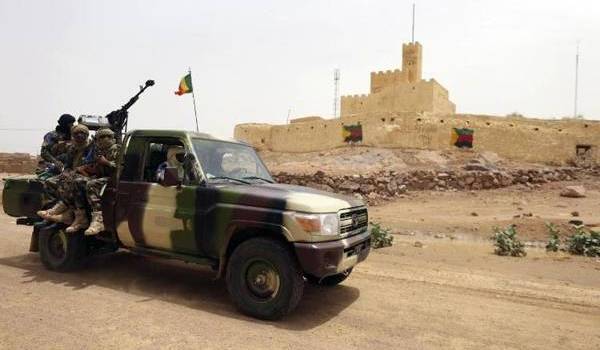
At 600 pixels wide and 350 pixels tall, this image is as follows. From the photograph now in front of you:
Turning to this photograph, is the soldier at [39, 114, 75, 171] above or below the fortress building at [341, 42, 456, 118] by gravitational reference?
below

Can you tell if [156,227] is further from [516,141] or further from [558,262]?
[516,141]

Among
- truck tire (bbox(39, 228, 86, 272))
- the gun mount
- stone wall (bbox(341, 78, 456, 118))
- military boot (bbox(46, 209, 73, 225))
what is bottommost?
truck tire (bbox(39, 228, 86, 272))

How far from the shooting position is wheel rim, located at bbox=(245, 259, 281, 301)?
15.2ft

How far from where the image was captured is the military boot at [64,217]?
6117mm

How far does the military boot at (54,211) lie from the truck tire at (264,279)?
9.43 ft

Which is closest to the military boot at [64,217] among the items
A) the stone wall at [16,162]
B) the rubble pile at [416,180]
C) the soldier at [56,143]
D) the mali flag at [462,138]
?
the soldier at [56,143]

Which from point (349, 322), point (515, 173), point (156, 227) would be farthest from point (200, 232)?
point (515, 173)

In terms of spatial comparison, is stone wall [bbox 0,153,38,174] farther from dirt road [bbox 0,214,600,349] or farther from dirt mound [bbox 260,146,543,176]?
dirt road [bbox 0,214,600,349]

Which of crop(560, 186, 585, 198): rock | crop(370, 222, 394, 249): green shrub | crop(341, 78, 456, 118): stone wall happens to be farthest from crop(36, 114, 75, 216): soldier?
crop(341, 78, 456, 118): stone wall

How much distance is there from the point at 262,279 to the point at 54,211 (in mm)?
3341

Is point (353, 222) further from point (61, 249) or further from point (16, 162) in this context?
point (16, 162)

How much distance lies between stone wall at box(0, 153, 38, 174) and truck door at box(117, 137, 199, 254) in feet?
71.9

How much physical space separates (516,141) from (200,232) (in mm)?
27579

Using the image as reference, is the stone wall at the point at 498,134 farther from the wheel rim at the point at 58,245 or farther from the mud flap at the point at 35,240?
the wheel rim at the point at 58,245
